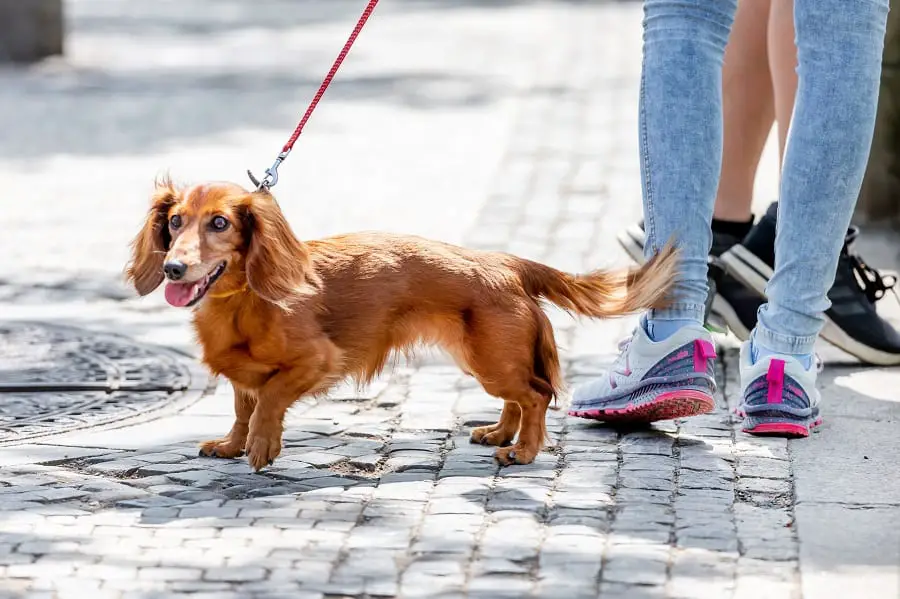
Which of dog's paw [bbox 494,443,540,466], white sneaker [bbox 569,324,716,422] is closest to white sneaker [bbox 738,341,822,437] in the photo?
white sneaker [bbox 569,324,716,422]

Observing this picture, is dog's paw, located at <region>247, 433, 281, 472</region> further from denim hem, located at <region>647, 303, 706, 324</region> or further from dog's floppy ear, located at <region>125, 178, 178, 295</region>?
denim hem, located at <region>647, 303, 706, 324</region>

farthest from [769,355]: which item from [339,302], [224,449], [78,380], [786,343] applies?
[78,380]

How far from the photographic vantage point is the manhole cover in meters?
4.79

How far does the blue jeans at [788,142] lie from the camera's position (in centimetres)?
438

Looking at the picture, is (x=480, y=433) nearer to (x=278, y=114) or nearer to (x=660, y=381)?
(x=660, y=381)

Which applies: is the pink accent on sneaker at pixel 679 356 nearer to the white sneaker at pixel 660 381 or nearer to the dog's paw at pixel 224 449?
the white sneaker at pixel 660 381

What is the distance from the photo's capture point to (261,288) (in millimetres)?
4109

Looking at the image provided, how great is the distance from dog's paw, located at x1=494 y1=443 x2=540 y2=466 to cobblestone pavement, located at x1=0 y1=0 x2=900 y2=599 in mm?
29

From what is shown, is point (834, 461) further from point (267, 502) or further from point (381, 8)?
point (381, 8)

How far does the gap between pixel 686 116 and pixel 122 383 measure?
193 centimetres

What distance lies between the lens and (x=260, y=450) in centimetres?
419

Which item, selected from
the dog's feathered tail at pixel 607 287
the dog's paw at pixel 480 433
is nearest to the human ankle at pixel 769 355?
the dog's feathered tail at pixel 607 287

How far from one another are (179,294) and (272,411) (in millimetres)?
385

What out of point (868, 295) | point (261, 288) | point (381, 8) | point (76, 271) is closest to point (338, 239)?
point (261, 288)
